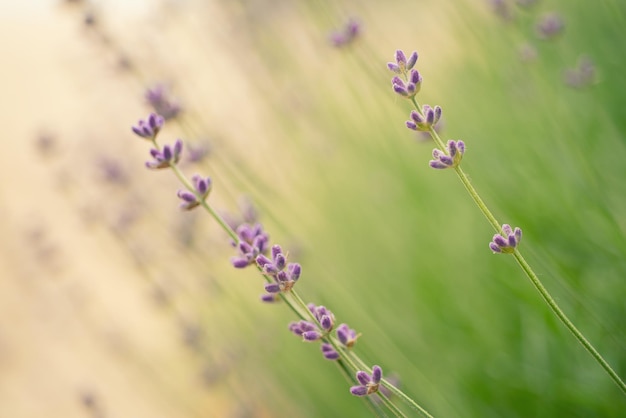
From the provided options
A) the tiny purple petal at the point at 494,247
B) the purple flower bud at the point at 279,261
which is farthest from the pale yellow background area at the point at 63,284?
the tiny purple petal at the point at 494,247

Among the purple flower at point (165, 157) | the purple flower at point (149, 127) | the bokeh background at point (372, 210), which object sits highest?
the purple flower at point (149, 127)

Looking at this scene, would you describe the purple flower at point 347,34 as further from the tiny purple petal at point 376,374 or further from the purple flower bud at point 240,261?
the tiny purple petal at point 376,374

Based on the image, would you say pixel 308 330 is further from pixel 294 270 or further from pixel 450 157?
pixel 450 157

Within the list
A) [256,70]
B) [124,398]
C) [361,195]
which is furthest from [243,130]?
[124,398]

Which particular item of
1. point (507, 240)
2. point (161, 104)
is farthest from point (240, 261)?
point (161, 104)

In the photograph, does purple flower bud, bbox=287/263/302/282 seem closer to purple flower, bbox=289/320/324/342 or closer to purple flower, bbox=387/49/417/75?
purple flower, bbox=289/320/324/342
